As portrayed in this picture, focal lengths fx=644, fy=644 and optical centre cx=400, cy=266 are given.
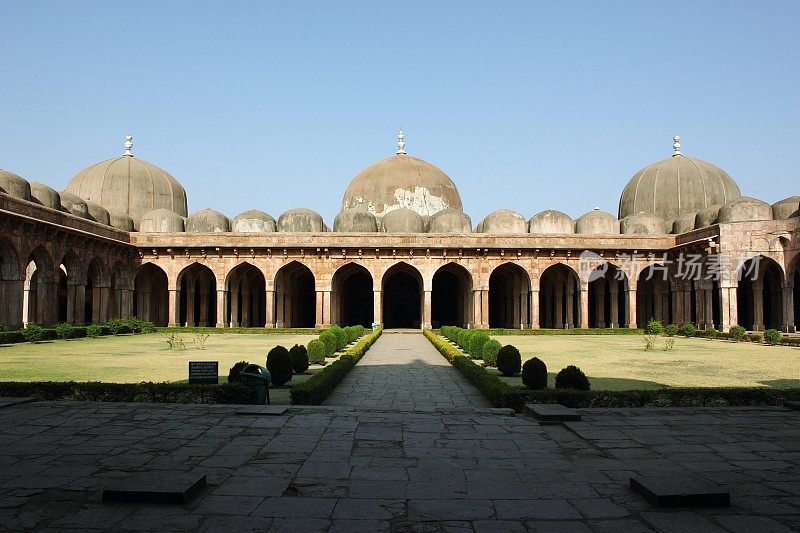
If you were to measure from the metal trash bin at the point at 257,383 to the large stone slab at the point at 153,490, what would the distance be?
3.86m

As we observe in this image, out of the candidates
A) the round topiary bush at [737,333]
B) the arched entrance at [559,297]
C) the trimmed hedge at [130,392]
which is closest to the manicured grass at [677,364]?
the round topiary bush at [737,333]

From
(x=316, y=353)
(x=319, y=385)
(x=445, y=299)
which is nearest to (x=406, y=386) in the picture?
(x=319, y=385)

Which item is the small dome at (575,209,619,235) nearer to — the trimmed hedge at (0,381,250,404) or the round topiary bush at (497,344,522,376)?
the round topiary bush at (497,344,522,376)

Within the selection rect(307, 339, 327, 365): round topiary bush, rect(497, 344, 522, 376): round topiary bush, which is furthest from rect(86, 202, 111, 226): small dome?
rect(497, 344, 522, 376): round topiary bush

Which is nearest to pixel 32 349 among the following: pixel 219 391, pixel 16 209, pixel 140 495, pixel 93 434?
pixel 16 209

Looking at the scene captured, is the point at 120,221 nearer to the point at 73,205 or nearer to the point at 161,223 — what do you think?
the point at 161,223

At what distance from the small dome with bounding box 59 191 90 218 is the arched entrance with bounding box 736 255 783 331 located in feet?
92.3

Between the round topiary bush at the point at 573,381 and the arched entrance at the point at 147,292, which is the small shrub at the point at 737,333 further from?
the arched entrance at the point at 147,292

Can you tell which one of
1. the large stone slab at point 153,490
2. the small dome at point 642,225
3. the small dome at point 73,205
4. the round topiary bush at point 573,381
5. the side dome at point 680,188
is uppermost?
the side dome at point 680,188

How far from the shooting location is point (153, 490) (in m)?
4.05

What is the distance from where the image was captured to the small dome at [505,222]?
3198 cm

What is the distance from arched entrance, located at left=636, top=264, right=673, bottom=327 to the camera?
30797 mm

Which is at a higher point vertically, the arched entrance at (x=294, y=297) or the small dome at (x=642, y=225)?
the small dome at (x=642, y=225)

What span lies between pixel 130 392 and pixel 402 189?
1178 inches
